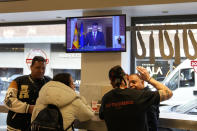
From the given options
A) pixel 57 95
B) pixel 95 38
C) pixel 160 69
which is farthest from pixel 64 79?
pixel 160 69

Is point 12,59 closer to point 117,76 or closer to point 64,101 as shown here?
point 64,101

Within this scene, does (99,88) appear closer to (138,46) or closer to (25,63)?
(138,46)

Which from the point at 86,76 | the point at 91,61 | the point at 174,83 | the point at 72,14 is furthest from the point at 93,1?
the point at 174,83

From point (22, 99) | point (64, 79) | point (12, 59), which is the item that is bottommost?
point (22, 99)

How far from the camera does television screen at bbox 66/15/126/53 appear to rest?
2.85 meters

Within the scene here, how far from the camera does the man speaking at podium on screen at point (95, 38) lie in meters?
2.94

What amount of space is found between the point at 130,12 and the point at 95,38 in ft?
2.01

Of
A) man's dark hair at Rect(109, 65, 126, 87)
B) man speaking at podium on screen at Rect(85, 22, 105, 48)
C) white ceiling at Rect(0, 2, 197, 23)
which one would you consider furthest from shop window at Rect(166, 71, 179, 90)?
man's dark hair at Rect(109, 65, 126, 87)

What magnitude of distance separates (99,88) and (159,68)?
2.94ft

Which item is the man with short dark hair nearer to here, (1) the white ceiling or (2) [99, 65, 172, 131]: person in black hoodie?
(2) [99, 65, 172, 131]: person in black hoodie

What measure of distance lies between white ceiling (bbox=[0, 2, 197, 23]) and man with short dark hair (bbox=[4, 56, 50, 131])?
111 cm

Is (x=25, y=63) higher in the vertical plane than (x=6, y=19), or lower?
lower

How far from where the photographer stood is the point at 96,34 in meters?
2.96

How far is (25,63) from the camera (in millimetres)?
3850
